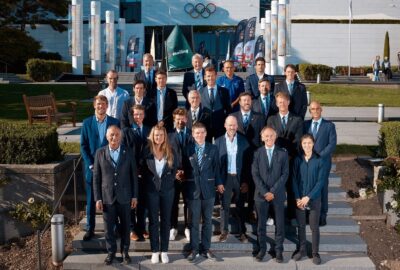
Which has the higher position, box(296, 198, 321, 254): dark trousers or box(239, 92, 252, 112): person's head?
box(239, 92, 252, 112): person's head

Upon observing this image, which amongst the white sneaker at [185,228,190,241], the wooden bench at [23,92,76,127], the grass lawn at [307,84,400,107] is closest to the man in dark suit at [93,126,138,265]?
the white sneaker at [185,228,190,241]

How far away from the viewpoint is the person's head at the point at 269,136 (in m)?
7.50

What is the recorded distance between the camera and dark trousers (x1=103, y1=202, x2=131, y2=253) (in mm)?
7387

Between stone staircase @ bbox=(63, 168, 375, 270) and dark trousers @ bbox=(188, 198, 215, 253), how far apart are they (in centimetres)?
30

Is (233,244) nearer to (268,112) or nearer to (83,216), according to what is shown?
(268,112)

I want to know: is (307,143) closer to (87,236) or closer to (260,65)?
(260,65)

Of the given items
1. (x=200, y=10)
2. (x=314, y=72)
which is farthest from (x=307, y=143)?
(x=200, y=10)

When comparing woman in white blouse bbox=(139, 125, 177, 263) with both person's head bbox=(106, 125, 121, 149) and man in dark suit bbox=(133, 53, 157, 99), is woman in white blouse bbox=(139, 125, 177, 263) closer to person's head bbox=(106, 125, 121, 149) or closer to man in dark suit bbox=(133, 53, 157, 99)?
person's head bbox=(106, 125, 121, 149)

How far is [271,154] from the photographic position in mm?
7570

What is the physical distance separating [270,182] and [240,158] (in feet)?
1.81

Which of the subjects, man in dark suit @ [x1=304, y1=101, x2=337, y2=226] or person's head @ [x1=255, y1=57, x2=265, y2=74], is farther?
person's head @ [x1=255, y1=57, x2=265, y2=74]

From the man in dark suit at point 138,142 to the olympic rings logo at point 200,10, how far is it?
4765 centimetres

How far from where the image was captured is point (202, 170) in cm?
749

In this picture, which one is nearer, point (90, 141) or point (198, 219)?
point (198, 219)
